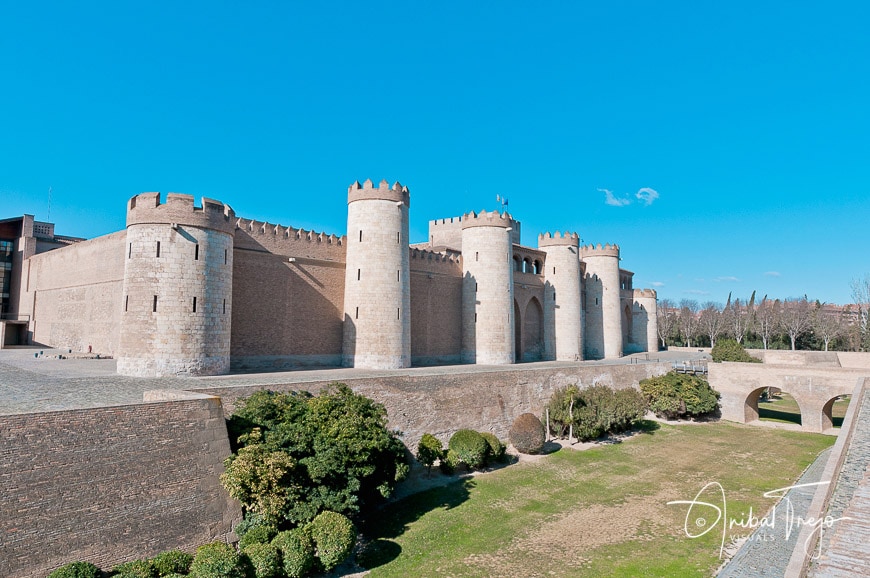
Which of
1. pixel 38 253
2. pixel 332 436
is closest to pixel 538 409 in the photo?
pixel 332 436

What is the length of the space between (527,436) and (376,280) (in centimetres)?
983

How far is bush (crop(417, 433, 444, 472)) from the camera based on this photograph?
1948cm

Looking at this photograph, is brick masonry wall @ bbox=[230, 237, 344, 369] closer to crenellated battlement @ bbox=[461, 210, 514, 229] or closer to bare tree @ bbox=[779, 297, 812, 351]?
crenellated battlement @ bbox=[461, 210, 514, 229]

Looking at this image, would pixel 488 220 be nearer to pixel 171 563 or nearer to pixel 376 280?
pixel 376 280

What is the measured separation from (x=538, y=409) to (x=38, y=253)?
A: 38.3 m

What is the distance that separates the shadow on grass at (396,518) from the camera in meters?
13.7

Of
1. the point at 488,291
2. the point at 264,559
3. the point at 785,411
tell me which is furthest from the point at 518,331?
the point at 264,559

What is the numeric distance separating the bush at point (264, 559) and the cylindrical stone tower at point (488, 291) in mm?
19762

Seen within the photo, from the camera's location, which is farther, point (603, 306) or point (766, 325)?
point (766, 325)

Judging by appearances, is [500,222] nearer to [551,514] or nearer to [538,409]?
[538,409]

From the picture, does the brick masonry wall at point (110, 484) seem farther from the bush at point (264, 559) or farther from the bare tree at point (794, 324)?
the bare tree at point (794, 324)

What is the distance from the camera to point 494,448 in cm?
2092

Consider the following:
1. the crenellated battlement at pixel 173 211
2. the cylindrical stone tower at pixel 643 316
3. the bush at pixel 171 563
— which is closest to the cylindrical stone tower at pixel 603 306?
the cylindrical stone tower at pixel 643 316

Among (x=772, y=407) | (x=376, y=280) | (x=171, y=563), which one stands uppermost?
(x=376, y=280)
